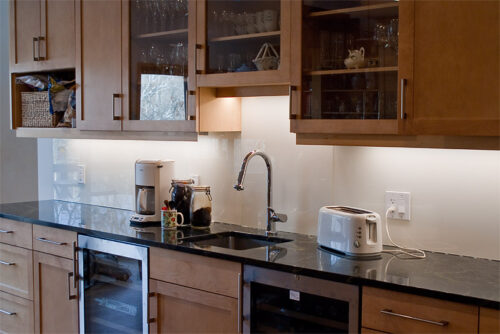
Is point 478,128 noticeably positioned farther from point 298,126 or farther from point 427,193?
point 298,126

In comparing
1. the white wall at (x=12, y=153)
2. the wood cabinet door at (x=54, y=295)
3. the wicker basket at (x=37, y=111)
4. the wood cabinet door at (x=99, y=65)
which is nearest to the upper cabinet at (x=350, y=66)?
the wood cabinet door at (x=99, y=65)

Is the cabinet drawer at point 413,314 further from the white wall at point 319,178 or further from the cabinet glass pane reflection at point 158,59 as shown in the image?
the cabinet glass pane reflection at point 158,59

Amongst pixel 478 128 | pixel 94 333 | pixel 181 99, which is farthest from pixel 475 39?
pixel 94 333

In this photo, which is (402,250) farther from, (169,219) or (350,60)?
(169,219)

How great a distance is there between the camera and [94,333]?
3.10 metres

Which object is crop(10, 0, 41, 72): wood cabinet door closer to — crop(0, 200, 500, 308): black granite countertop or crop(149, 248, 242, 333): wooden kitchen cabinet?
crop(0, 200, 500, 308): black granite countertop

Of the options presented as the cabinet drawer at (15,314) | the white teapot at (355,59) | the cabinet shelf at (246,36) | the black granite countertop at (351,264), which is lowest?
the cabinet drawer at (15,314)

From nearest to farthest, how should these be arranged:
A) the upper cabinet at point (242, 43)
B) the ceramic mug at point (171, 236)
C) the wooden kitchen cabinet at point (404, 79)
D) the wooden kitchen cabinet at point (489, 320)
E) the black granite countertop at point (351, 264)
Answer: the wooden kitchen cabinet at point (489, 320)
the black granite countertop at point (351, 264)
the wooden kitchen cabinet at point (404, 79)
the upper cabinet at point (242, 43)
the ceramic mug at point (171, 236)

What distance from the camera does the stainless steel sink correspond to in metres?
2.85

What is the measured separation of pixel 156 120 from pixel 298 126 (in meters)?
0.87

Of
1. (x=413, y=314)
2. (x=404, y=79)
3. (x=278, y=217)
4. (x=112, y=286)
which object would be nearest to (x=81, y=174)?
(x=112, y=286)

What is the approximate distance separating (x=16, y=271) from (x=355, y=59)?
2.25 m

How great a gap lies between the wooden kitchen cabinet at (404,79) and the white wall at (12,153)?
307 centimetres

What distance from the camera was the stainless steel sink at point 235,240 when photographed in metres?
2.85
